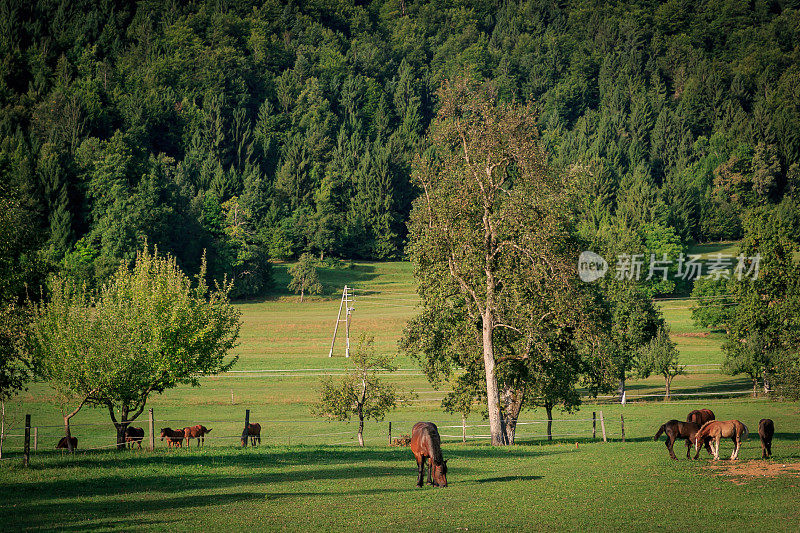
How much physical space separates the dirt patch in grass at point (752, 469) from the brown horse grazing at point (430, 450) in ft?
26.1

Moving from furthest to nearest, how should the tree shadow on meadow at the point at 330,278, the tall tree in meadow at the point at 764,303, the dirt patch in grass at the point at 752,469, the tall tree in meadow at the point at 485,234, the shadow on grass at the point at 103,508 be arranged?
the tree shadow on meadow at the point at 330,278
the tall tree in meadow at the point at 764,303
the tall tree in meadow at the point at 485,234
the dirt patch in grass at the point at 752,469
the shadow on grass at the point at 103,508

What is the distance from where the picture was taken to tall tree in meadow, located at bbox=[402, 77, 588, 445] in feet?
117

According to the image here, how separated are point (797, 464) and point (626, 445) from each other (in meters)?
9.29

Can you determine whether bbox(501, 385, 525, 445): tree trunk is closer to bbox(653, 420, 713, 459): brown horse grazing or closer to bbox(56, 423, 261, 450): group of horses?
bbox(653, 420, 713, 459): brown horse grazing

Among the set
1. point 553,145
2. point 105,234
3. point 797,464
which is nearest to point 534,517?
point 797,464

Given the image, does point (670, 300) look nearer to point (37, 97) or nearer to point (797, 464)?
point (797, 464)

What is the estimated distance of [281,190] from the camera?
17650cm

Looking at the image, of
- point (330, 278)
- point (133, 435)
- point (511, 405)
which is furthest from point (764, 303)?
point (330, 278)

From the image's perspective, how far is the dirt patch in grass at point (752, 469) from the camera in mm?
23594

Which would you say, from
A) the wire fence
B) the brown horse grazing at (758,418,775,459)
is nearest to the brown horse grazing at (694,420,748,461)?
the brown horse grazing at (758,418,775,459)

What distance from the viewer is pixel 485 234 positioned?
36875 mm

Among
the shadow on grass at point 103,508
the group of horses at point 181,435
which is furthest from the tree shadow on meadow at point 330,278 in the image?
the shadow on grass at point 103,508

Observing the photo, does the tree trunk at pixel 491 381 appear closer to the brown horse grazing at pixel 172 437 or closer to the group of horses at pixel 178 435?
the group of horses at pixel 178 435

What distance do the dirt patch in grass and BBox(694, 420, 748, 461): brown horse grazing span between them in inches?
27.8
